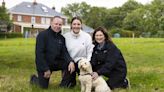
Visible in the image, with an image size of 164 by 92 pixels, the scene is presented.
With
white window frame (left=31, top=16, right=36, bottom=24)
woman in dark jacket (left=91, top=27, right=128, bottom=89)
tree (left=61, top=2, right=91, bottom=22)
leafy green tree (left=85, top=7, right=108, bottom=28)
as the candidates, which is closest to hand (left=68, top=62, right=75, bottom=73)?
woman in dark jacket (left=91, top=27, right=128, bottom=89)

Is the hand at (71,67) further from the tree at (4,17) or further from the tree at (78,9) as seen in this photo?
the tree at (78,9)

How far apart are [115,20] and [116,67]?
9947 cm

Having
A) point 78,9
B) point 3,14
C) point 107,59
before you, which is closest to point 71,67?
point 107,59

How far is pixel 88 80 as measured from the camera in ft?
26.4

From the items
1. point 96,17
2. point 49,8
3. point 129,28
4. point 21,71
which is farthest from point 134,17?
point 21,71

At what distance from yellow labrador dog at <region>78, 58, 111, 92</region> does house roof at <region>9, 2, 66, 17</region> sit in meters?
75.8

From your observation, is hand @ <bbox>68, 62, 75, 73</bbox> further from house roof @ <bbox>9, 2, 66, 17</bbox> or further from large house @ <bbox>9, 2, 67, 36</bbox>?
house roof @ <bbox>9, 2, 66, 17</bbox>

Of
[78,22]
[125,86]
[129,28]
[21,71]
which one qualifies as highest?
[78,22]

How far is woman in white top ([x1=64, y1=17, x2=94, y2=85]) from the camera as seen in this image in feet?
29.1

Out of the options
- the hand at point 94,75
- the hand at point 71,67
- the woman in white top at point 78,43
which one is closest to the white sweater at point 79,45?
the woman in white top at point 78,43

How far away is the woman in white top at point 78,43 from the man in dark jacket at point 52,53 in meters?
0.14

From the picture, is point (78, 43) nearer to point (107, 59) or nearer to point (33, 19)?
point (107, 59)

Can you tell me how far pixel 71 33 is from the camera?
29.6 ft

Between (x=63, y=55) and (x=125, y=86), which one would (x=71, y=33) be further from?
(x=125, y=86)
